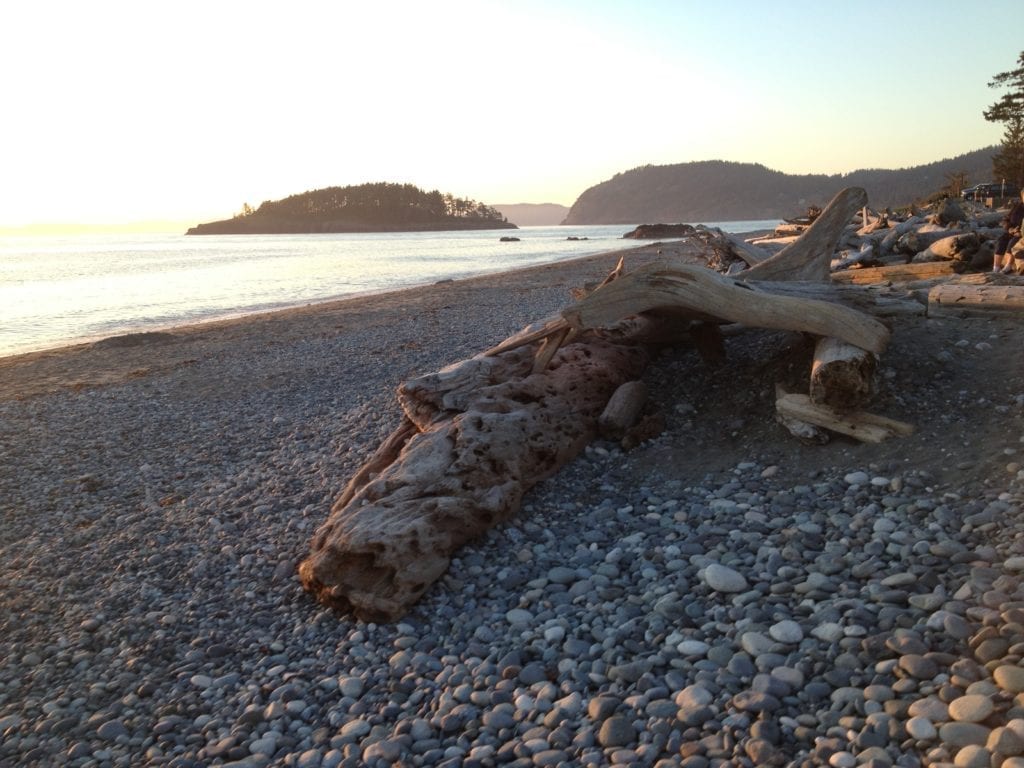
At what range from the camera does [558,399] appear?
603cm

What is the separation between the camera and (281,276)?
126 ft

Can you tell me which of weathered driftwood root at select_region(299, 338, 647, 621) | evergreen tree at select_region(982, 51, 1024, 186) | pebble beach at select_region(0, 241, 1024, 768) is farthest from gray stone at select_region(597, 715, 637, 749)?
evergreen tree at select_region(982, 51, 1024, 186)

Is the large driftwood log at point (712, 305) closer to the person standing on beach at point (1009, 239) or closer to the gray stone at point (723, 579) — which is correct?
the gray stone at point (723, 579)

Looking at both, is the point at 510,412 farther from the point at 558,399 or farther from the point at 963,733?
the point at 963,733

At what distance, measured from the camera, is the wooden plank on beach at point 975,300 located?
6246 mm

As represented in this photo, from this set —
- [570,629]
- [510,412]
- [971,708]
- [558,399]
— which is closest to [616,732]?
[570,629]

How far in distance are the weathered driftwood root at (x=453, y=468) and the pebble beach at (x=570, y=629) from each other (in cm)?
17

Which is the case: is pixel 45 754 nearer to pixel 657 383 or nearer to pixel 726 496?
pixel 726 496

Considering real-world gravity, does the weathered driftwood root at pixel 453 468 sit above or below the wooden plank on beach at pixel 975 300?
below

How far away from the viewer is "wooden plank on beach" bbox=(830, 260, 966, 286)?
11.2 metres

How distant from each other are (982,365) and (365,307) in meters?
17.7

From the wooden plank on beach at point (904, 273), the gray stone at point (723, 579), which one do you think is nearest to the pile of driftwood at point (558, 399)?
the gray stone at point (723, 579)

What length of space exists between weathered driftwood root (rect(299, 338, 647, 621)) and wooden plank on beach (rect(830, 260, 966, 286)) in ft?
21.4

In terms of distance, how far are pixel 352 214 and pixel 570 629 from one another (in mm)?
153783
